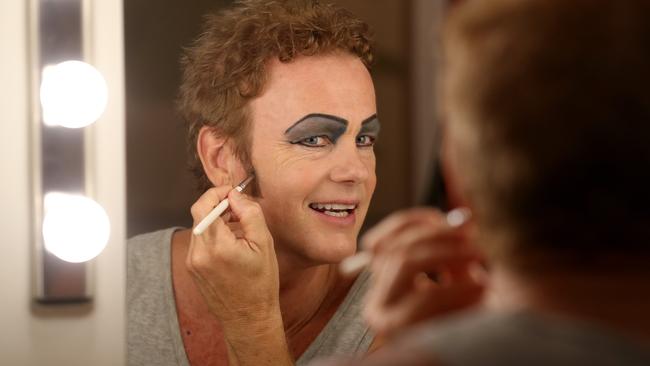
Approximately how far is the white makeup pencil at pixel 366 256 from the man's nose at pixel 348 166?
8 centimetres

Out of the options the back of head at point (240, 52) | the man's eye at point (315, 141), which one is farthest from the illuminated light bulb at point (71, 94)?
the man's eye at point (315, 141)

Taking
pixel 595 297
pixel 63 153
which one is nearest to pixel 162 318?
pixel 63 153

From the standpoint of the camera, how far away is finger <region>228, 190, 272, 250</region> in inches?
35.9

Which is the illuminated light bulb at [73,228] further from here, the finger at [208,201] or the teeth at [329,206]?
the teeth at [329,206]

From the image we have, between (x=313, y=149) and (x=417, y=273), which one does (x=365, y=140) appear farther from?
(x=417, y=273)

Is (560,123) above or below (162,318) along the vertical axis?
above

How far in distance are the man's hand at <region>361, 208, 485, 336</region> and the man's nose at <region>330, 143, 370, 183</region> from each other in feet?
0.99

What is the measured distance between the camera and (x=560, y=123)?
45 centimetres

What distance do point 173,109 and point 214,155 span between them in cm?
7

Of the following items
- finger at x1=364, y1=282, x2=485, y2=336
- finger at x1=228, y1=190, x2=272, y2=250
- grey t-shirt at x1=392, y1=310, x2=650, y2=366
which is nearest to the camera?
grey t-shirt at x1=392, y1=310, x2=650, y2=366

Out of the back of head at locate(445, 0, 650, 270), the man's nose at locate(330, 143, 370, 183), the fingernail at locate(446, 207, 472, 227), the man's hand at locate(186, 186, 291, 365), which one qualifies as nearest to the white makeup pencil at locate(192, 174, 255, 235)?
the man's hand at locate(186, 186, 291, 365)

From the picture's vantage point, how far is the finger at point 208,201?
36.6 inches

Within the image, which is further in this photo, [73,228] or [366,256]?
[73,228]

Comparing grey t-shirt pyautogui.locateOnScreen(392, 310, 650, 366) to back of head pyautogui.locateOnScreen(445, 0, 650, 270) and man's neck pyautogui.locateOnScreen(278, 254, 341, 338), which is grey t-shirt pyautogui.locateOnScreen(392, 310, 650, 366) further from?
man's neck pyautogui.locateOnScreen(278, 254, 341, 338)
